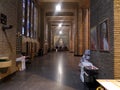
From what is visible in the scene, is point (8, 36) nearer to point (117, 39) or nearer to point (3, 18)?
point (3, 18)

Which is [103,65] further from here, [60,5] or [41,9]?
[41,9]

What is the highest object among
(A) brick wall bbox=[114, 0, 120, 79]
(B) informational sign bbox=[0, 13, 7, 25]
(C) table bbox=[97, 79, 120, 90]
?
(B) informational sign bbox=[0, 13, 7, 25]

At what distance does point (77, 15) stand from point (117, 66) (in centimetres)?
1467

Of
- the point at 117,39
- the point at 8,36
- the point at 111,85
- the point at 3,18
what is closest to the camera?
the point at 111,85

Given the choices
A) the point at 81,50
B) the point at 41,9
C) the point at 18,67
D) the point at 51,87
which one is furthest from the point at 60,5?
the point at 51,87

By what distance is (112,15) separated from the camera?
341 cm

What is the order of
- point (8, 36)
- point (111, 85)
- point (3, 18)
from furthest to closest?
point (8, 36)
point (3, 18)
point (111, 85)

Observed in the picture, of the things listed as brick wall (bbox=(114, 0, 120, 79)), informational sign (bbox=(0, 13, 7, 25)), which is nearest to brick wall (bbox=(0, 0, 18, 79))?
informational sign (bbox=(0, 13, 7, 25))

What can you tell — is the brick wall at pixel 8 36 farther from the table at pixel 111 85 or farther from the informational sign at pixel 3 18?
the table at pixel 111 85

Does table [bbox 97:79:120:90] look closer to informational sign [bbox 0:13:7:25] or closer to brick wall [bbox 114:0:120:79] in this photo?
brick wall [bbox 114:0:120:79]

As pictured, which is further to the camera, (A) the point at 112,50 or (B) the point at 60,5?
(B) the point at 60,5

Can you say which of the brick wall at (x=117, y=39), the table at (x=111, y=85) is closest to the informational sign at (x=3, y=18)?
the brick wall at (x=117, y=39)

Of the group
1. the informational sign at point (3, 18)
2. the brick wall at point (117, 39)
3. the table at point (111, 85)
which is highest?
the informational sign at point (3, 18)

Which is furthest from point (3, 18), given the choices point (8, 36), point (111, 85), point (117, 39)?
point (111, 85)
